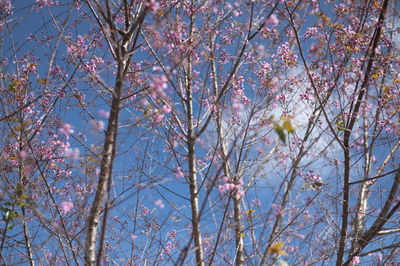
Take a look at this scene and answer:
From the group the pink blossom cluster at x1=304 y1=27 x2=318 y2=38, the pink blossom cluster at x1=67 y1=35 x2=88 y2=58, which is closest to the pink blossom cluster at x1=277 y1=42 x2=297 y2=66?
the pink blossom cluster at x1=304 y1=27 x2=318 y2=38

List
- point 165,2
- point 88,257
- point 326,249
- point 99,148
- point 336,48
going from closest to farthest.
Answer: point 88,257
point 99,148
point 326,249
point 336,48
point 165,2

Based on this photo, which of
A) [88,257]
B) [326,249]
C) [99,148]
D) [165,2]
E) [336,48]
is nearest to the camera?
[88,257]

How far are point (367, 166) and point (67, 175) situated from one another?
4.62 m

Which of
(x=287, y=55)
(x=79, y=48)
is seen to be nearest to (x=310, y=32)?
(x=287, y=55)

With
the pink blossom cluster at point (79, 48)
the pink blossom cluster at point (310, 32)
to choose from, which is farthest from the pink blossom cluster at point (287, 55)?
the pink blossom cluster at point (79, 48)

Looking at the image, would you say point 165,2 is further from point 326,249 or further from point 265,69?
point 326,249

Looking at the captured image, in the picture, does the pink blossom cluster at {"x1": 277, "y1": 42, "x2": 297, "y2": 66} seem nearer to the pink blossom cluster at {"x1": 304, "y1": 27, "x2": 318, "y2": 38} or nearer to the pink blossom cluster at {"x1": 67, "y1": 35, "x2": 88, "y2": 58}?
the pink blossom cluster at {"x1": 304, "y1": 27, "x2": 318, "y2": 38}

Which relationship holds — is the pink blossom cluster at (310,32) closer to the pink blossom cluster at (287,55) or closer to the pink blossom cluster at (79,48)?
the pink blossom cluster at (287,55)

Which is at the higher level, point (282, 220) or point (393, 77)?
point (393, 77)

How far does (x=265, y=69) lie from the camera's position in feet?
17.2

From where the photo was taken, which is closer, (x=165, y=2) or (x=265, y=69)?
(x=165, y=2)

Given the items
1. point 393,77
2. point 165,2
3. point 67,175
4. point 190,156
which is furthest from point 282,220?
point 165,2

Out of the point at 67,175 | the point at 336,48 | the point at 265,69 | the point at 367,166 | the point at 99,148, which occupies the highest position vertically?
the point at 265,69

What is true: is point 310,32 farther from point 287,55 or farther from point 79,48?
point 79,48
